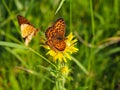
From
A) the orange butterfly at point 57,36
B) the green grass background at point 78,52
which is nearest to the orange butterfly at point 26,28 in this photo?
the orange butterfly at point 57,36

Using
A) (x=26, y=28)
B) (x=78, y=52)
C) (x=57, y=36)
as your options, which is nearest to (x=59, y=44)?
(x=57, y=36)

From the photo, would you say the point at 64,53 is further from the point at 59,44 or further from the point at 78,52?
the point at 78,52

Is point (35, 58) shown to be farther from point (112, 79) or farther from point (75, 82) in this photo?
point (112, 79)

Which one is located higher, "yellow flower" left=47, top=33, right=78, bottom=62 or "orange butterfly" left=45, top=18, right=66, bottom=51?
"orange butterfly" left=45, top=18, right=66, bottom=51

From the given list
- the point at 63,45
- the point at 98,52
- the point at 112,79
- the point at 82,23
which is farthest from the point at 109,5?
the point at 63,45

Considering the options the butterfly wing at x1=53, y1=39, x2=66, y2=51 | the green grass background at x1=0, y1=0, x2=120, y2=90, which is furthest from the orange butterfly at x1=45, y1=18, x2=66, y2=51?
the green grass background at x1=0, y1=0, x2=120, y2=90

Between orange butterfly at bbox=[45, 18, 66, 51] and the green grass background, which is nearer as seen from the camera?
orange butterfly at bbox=[45, 18, 66, 51]

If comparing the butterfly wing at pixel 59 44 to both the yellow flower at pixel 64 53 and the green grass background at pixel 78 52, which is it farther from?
the green grass background at pixel 78 52

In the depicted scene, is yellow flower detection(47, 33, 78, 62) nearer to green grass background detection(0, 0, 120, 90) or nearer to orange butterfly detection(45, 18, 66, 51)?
orange butterfly detection(45, 18, 66, 51)
